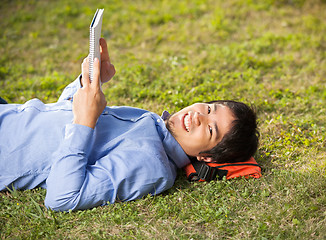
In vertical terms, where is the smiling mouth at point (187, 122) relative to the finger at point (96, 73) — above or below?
below

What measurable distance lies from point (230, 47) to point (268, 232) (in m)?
3.77

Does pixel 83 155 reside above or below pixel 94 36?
below

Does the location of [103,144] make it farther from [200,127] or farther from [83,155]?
[200,127]

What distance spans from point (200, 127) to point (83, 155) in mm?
979

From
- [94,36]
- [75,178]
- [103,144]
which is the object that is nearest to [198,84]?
[103,144]

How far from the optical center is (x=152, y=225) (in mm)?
2553

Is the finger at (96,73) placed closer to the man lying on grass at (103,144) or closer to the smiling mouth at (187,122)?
the man lying on grass at (103,144)

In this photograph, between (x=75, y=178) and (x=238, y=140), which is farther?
(x=238, y=140)

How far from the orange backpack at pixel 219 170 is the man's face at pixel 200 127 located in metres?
0.14

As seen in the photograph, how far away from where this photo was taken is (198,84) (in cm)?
461

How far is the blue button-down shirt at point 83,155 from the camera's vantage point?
2477 millimetres

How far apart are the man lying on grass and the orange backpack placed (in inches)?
2.3

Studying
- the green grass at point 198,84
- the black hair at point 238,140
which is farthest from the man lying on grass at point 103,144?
the green grass at point 198,84

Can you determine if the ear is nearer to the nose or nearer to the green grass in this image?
the green grass
